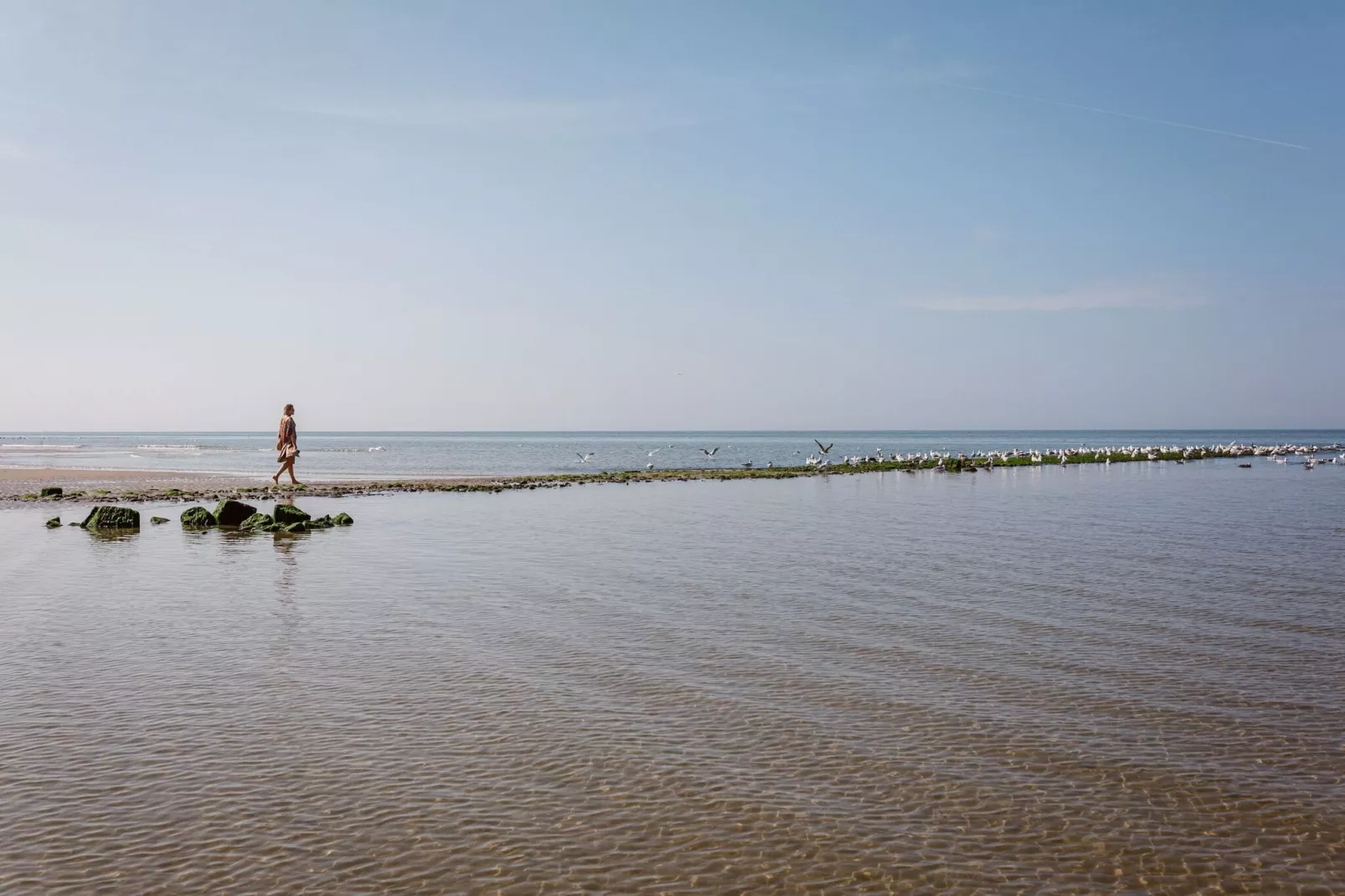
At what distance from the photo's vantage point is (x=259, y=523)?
27.7 m

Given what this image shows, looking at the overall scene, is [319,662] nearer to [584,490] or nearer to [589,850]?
→ [589,850]

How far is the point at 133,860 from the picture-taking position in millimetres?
6469

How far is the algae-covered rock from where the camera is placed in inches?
1075

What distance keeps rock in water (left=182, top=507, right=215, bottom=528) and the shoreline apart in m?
10.9

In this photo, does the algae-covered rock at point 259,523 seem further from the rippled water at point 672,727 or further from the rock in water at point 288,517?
the rippled water at point 672,727

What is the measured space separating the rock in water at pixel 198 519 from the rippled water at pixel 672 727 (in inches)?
279

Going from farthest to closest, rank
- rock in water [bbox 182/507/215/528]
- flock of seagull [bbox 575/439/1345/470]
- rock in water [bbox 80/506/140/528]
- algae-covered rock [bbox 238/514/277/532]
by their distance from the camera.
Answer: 1. flock of seagull [bbox 575/439/1345/470]
2. rock in water [bbox 182/507/215/528]
3. algae-covered rock [bbox 238/514/277/532]
4. rock in water [bbox 80/506/140/528]

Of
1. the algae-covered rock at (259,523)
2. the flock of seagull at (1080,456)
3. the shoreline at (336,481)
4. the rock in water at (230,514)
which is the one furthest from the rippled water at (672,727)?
the flock of seagull at (1080,456)

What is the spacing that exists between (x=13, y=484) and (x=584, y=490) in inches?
1122

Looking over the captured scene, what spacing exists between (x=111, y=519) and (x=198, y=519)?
7.39ft

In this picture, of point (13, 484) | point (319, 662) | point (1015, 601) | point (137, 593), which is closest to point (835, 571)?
point (1015, 601)

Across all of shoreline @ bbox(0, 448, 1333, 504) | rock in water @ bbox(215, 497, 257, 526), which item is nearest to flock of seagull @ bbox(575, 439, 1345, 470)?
shoreline @ bbox(0, 448, 1333, 504)

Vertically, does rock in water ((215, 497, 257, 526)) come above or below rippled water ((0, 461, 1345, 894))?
above

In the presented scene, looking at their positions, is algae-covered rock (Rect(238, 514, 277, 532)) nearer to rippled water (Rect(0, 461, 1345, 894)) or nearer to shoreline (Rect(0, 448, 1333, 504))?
rippled water (Rect(0, 461, 1345, 894))
